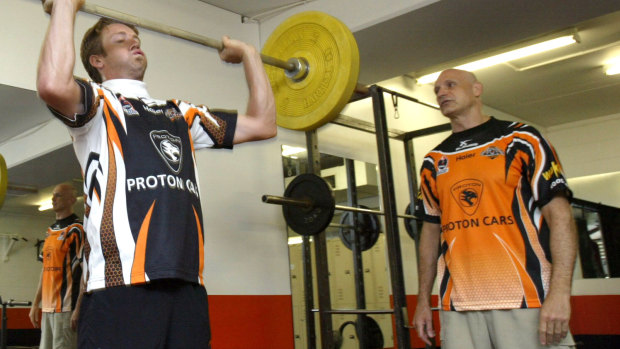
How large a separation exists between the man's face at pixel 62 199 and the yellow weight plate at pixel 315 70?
119 cm

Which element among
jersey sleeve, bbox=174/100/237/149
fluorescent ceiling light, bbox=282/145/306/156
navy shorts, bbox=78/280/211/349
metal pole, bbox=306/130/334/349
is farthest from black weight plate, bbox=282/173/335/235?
navy shorts, bbox=78/280/211/349

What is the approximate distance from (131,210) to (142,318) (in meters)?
0.21

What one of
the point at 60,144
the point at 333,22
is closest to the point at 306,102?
the point at 333,22

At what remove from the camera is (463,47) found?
11.8 ft

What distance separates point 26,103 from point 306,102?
1367 mm

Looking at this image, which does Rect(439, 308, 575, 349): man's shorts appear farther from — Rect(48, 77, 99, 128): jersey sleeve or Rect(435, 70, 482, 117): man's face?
Rect(48, 77, 99, 128): jersey sleeve

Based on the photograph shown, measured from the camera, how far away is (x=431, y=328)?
200 cm

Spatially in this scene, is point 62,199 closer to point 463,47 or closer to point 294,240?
point 294,240

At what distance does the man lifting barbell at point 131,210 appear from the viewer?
1.08 metres

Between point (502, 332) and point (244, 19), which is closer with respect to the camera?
point (502, 332)

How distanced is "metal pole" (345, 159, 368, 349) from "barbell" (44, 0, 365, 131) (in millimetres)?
1596

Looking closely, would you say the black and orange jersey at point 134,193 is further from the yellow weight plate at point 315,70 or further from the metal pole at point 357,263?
the metal pole at point 357,263

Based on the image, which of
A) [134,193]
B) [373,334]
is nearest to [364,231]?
[373,334]

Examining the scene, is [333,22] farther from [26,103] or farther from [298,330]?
[298,330]
